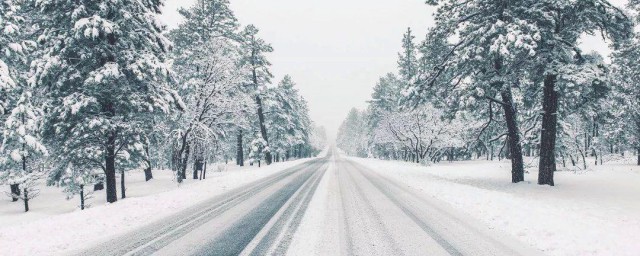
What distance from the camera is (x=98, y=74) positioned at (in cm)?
1284

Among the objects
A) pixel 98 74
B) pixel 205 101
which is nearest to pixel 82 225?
pixel 98 74

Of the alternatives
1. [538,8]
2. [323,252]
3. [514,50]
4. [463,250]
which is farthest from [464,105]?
[323,252]

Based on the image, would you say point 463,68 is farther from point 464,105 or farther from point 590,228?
point 590,228

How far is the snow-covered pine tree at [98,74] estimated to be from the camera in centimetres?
1312

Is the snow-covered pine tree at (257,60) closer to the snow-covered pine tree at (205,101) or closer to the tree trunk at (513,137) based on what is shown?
the snow-covered pine tree at (205,101)

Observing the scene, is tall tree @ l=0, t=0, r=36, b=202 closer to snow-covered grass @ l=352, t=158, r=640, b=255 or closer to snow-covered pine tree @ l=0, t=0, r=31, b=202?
snow-covered pine tree @ l=0, t=0, r=31, b=202

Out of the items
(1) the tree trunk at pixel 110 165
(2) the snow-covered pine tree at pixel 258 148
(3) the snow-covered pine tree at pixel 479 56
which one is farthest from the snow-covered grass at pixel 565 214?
(2) the snow-covered pine tree at pixel 258 148

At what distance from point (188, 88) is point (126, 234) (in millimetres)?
16508

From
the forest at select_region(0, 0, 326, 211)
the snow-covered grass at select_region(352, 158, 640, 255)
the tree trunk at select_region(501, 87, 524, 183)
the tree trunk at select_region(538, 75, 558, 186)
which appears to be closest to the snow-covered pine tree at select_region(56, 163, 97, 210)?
the forest at select_region(0, 0, 326, 211)

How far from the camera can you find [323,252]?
618cm

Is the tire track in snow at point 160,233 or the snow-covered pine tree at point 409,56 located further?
the snow-covered pine tree at point 409,56

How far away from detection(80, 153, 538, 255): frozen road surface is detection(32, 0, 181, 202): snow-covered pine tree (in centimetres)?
569

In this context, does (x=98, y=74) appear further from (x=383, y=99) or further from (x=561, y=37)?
(x=383, y=99)

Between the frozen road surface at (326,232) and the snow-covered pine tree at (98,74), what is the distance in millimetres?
5688
